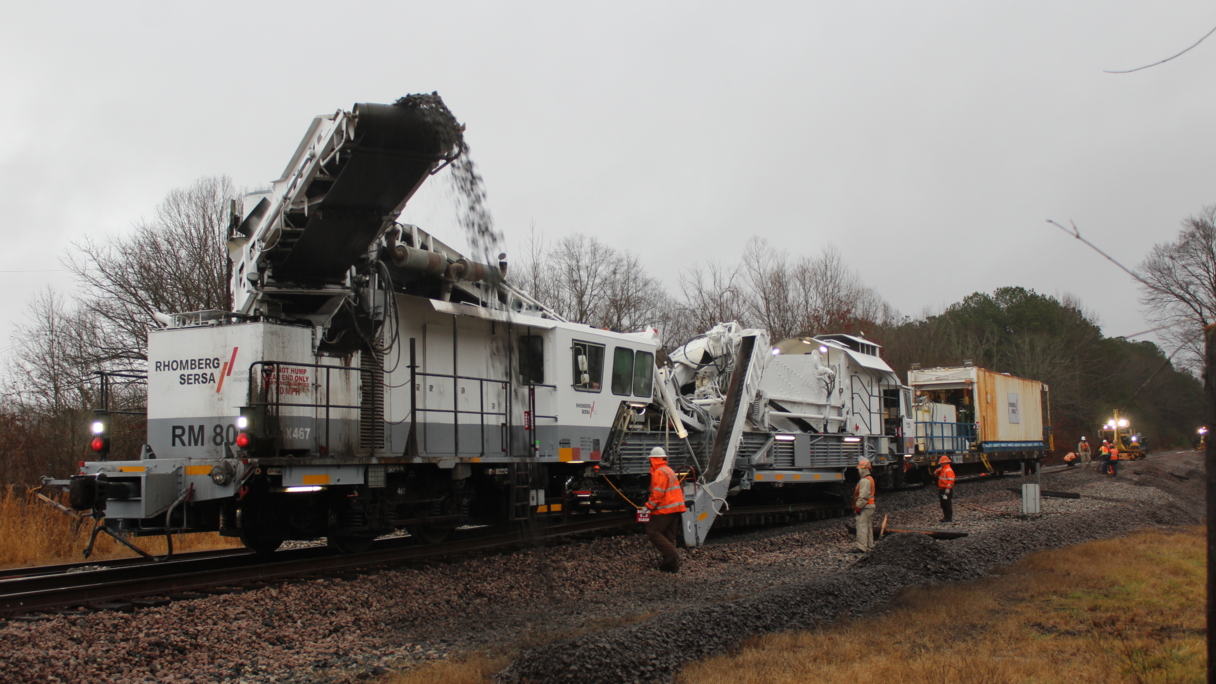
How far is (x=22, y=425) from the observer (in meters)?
22.7

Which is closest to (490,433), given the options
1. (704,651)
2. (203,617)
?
(203,617)

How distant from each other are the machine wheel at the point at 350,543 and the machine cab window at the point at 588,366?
12.4 feet

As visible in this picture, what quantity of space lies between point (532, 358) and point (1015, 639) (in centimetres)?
754

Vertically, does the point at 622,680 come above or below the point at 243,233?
below

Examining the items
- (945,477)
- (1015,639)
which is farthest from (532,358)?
(945,477)

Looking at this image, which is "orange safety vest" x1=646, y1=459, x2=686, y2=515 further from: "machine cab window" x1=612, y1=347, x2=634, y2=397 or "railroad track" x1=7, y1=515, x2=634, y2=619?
"machine cab window" x1=612, y1=347, x2=634, y2=397

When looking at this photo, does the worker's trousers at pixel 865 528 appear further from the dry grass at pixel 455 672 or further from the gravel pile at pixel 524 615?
the dry grass at pixel 455 672

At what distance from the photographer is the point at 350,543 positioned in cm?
1038

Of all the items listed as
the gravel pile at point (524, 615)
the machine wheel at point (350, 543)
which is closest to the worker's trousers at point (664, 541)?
the gravel pile at point (524, 615)

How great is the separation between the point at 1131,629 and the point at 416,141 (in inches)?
294

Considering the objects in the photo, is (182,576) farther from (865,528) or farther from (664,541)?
(865,528)

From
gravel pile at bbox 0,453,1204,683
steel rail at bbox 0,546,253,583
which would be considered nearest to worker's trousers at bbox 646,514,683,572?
gravel pile at bbox 0,453,1204,683

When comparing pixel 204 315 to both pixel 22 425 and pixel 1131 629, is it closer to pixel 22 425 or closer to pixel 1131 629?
pixel 1131 629

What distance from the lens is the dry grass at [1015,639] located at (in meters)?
5.42
